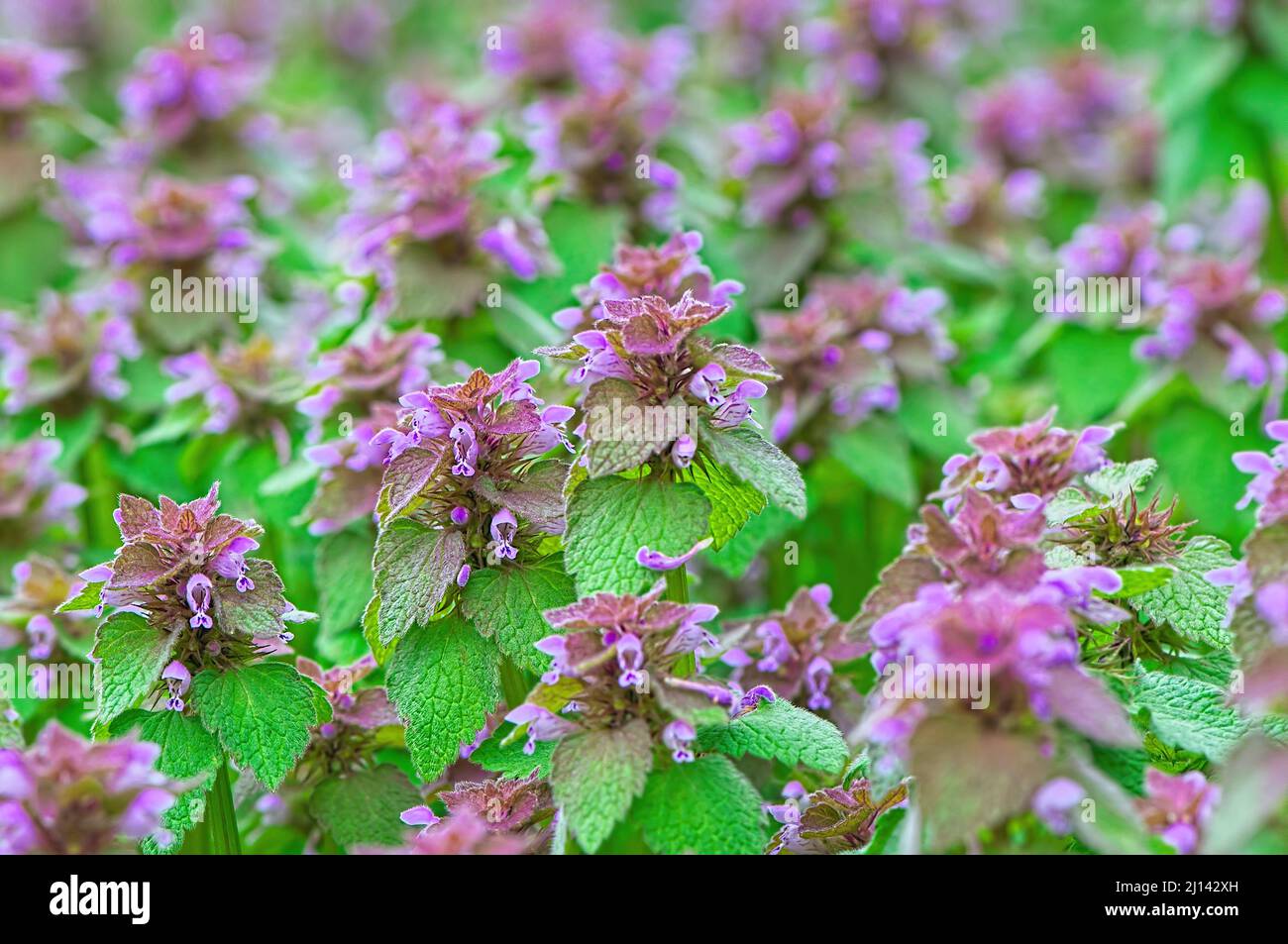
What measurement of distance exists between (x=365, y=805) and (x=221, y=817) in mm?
219

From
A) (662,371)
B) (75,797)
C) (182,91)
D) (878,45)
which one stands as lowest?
(75,797)

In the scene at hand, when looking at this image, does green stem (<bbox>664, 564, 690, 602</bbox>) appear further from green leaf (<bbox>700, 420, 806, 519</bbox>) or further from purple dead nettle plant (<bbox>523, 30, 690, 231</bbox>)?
purple dead nettle plant (<bbox>523, 30, 690, 231</bbox>)

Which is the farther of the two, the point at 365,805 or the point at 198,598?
the point at 365,805

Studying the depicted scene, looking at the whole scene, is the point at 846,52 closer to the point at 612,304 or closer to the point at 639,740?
the point at 612,304

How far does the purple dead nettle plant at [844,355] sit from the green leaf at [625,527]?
2.74 ft

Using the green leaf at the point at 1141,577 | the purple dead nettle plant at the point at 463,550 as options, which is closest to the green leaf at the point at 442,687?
the purple dead nettle plant at the point at 463,550

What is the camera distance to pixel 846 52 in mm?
4574

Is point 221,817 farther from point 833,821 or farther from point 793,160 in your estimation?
point 793,160

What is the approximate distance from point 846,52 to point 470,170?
2.18 metres

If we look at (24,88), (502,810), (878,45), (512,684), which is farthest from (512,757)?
(878,45)

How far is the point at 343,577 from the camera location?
2451mm

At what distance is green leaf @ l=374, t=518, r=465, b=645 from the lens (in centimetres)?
193

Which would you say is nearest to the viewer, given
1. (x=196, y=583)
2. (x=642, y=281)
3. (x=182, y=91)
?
(x=196, y=583)

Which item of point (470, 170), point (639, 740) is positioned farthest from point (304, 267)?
point (639, 740)
